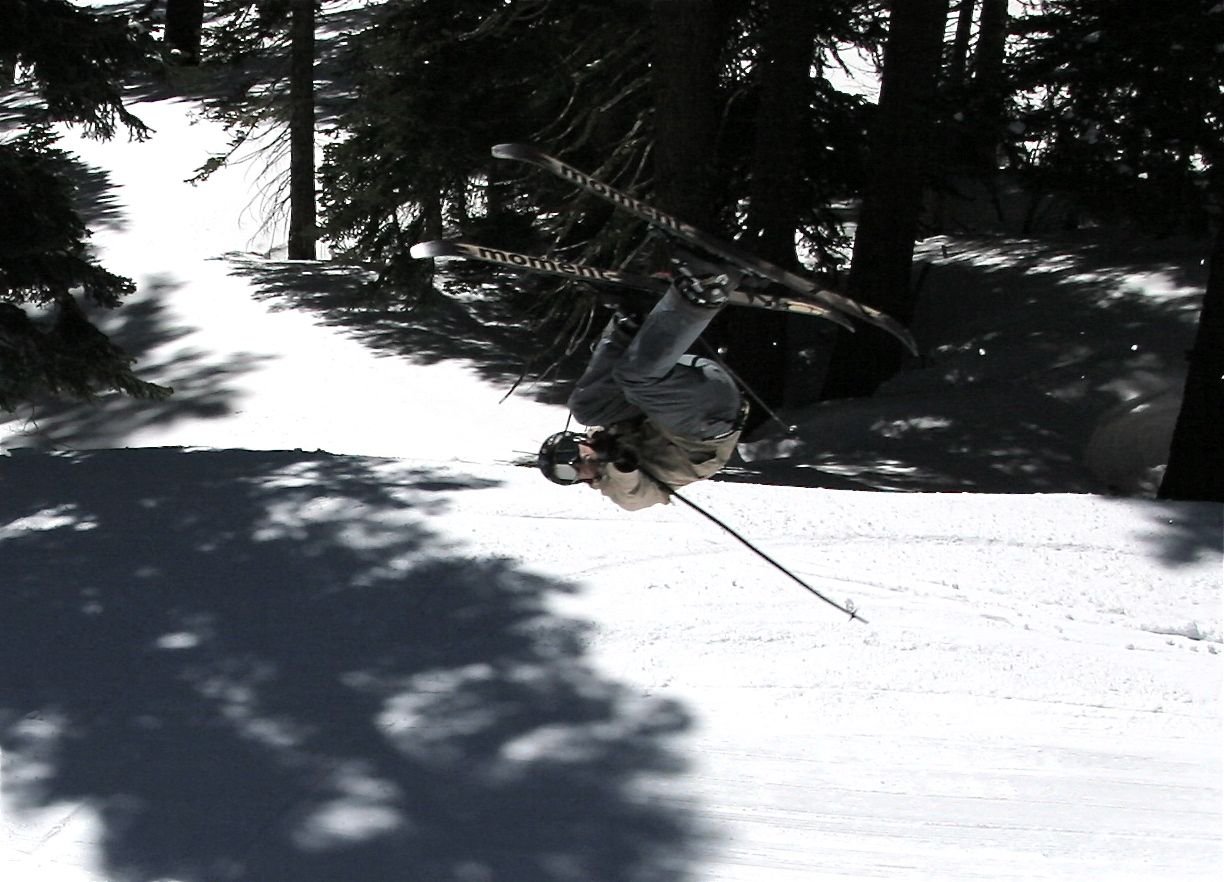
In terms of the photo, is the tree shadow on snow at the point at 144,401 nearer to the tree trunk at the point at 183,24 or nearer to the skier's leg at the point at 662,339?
the skier's leg at the point at 662,339

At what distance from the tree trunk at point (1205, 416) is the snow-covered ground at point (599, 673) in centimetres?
88

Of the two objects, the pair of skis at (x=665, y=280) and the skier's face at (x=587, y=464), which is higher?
the pair of skis at (x=665, y=280)

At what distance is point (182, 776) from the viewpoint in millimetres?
5984

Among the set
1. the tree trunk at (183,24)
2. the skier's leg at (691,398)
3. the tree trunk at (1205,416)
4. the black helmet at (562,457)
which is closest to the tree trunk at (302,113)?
the tree trunk at (183,24)

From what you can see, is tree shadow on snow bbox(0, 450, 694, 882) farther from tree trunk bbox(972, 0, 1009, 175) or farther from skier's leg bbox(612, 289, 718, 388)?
tree trunk bbox(972, 0, 1009, 175)

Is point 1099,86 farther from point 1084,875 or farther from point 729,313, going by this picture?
point 1084,875

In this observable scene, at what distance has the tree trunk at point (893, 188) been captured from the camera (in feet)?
43.1

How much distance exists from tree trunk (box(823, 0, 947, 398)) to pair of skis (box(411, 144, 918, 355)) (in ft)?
25.5

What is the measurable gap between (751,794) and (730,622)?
1.62 m

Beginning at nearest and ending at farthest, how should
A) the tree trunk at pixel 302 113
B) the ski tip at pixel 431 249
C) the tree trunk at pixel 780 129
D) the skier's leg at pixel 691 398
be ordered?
the ski tip at pixel 431 249, the skier's leg at pixel 691 398, the tree trunk at pixel 780 129, the tree trunk at pixel 302 113

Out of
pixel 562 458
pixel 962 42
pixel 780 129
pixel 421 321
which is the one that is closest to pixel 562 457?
pixel 562 458

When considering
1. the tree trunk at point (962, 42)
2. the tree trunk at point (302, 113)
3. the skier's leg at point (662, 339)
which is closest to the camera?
the skier's leg at point (662, 339)

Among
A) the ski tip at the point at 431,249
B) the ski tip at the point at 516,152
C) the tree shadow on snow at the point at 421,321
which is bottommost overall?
the tree shadow on snow at the point at 421,321


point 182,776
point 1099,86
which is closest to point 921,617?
point 182,776
